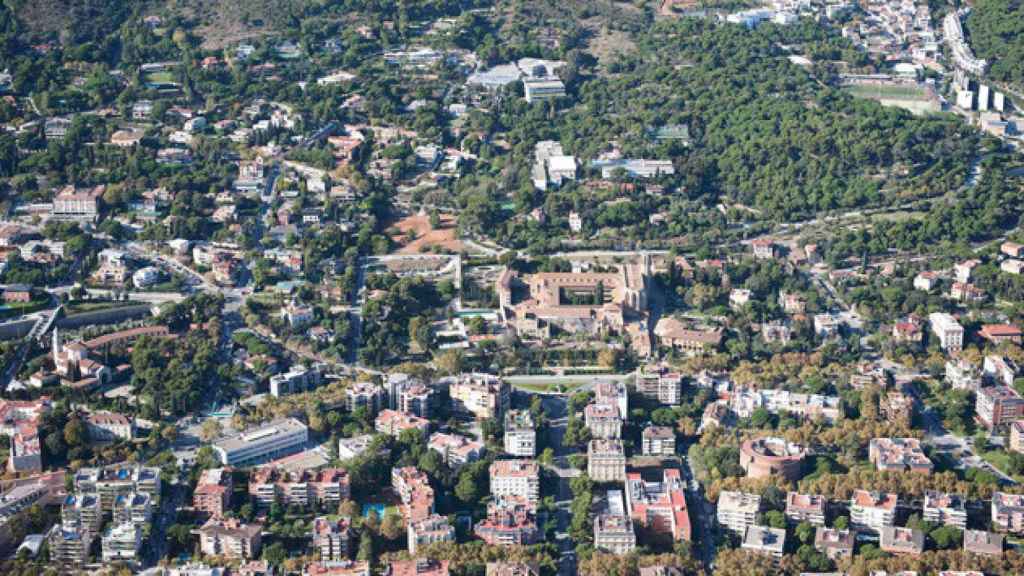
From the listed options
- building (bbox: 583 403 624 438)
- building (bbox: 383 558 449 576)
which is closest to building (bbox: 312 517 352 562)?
building (bbox: 383 558 449 576)

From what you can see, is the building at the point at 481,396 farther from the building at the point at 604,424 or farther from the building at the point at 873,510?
the building at the point at 873,510

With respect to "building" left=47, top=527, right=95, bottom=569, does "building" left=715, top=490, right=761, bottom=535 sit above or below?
below

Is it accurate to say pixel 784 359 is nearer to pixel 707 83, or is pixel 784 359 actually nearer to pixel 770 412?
pixel 770 412

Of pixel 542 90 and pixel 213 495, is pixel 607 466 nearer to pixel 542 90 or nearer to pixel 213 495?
pixel 213 495

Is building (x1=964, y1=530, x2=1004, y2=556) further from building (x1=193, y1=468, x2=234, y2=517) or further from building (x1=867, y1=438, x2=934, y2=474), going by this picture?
building (x1=193, y1=468, x2=234, y2=517)

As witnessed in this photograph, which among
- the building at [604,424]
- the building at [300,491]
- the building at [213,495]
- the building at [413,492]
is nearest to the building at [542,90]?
the building at [604,424]
